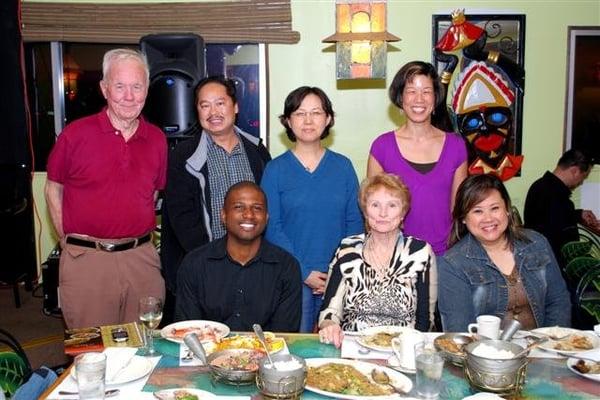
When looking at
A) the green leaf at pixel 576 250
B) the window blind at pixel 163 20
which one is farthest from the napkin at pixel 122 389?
the window blind at pixel 163 20

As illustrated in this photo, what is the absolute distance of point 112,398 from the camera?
1573 mm

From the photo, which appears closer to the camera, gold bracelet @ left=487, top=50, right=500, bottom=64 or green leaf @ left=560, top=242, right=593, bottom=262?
green leaf @ left=560, top=242, right=593, bottom=262

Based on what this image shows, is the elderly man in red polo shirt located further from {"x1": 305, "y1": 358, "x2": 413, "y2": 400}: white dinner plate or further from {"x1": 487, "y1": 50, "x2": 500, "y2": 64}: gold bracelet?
{"x1": 487, "y1": 50, "x2": 500, "y2": 64}: gold bracelet

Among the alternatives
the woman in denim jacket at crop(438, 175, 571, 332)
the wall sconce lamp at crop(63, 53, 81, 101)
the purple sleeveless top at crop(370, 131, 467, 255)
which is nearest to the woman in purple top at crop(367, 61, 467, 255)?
the purple sleeveless top at crop(370, 131, 467, 255)

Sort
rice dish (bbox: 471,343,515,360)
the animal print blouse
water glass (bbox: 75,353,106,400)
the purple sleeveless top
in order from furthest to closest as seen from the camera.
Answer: the purple sleeveless top < the animal print blouse < rice dish (bbox: 471,343,515,360) < water glass (bbox: 75,353,106,400)

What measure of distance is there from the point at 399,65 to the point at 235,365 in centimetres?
362

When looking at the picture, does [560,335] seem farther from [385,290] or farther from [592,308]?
[592,308]

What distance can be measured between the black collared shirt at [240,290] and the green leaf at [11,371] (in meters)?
0.56

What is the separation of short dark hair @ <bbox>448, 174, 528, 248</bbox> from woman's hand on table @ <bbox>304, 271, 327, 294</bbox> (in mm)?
581

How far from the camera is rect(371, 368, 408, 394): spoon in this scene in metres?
1.61

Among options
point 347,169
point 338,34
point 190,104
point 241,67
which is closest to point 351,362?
point 347,169

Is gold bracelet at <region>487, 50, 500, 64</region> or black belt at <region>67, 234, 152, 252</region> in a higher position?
gold bracelet at <region>487, 50, 500, 64</region>

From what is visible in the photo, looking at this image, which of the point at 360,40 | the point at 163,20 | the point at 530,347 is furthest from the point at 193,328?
the point at 163,20

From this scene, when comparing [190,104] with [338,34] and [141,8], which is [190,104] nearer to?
[338,34]
